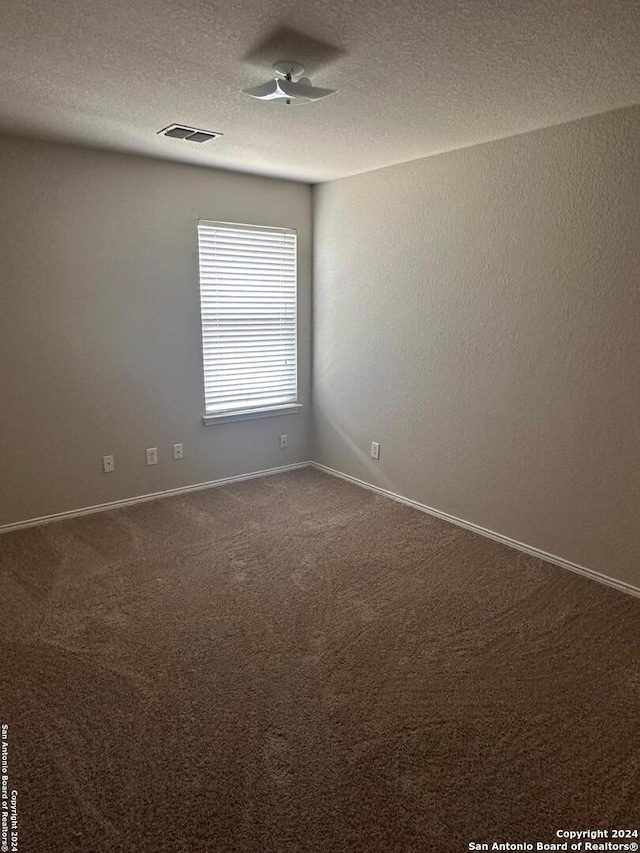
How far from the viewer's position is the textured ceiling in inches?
67.7

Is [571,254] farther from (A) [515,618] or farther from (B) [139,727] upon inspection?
(B) [139,727]

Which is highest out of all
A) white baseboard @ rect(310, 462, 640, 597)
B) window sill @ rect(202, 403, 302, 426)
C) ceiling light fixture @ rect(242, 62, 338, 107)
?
ceiling light fixture @ rect(242, 62, 338, 107)

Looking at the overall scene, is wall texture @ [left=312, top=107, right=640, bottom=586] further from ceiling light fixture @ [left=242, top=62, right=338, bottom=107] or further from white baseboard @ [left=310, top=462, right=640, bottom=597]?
ceiling light fixture @ [left=242, top=62, right=338, bottom=107]

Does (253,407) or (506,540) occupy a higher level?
(253,407)

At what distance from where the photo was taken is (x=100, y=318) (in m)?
3.61

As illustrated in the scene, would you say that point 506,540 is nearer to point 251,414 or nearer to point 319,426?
point 319,426

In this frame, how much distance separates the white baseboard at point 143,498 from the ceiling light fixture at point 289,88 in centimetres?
282

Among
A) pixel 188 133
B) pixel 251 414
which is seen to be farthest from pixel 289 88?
pixel 251 414

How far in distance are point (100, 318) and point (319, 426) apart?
2.01 meters

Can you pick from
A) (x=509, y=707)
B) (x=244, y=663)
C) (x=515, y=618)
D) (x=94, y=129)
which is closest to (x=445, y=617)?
(x=515, y=618)

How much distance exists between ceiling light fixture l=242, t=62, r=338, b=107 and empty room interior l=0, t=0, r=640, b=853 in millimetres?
17

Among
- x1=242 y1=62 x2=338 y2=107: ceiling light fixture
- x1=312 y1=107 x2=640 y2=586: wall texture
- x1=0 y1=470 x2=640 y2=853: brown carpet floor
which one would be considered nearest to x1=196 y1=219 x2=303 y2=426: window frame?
x1=312 y1=107 x2=640 y2=586: wall texture

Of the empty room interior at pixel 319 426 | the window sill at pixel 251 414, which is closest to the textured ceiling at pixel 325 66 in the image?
the empty room interior at pixel 319 426

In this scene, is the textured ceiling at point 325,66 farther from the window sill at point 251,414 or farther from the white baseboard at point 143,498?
the white baseboard at point 143,498
